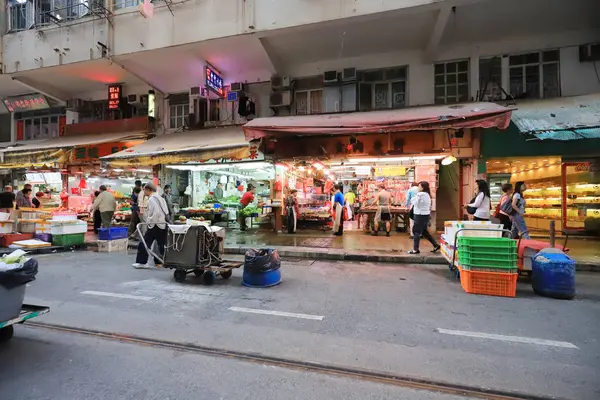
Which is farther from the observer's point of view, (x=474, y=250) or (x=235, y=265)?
(x=235, y=265)

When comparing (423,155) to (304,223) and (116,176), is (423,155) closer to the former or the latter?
(304,223)

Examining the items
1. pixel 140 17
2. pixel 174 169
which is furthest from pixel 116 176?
pixel 140 17

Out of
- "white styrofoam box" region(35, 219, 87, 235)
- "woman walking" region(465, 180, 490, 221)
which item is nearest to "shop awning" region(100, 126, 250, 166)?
"white styrofoam box" region(35, 219, 87, 235)

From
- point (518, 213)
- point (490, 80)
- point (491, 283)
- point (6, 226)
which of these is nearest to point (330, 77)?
point (490, 80)

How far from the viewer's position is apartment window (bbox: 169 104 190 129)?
14.4 meters

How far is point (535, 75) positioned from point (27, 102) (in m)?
22.4

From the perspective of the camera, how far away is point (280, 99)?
12.5m

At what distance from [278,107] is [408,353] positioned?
1112cm

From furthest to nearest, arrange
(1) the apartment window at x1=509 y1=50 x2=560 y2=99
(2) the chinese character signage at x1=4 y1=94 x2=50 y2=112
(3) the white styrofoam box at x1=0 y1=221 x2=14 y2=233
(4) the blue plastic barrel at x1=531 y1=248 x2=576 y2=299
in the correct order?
(2) the chinese character signage at x1=4 y1=94 x2=50 y2=112 → (1) the apartment window at x1=509 y1=50 x2=560 y2=99 → (3) the white styrofoam box at x1=0 y1=221 x2=14 y2=233 → (4) the blue plastic barrel at x1=531 y1=248 x2=576 y2=299

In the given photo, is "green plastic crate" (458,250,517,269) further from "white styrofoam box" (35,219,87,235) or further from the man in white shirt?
"white styrofoam box" (35,219,87,235)

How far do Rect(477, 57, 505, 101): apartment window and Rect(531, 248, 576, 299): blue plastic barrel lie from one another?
299 inches

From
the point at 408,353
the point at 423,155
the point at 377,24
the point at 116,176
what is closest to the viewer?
the point at 408,353

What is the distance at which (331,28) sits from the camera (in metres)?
10.6

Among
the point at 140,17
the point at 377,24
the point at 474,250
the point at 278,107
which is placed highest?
the point at 140,17
